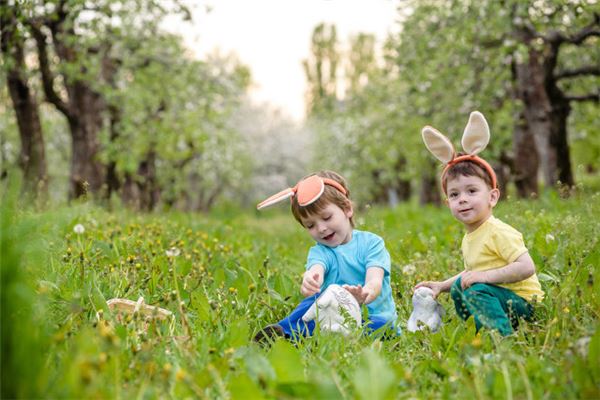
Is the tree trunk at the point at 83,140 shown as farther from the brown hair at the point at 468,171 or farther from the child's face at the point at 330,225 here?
the brown hair at the point at 468,171

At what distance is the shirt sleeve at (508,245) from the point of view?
3.20m

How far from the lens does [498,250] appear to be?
3.26 metres

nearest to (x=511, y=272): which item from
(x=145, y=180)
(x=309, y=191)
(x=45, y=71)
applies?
(x=309, y=191)

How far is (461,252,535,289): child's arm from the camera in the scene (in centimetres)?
317

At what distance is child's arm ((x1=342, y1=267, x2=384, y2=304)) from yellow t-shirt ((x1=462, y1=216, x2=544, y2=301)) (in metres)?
0.49

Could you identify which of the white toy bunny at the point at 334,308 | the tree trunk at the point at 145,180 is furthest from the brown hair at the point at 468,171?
the tree trunk at the point at 145,180

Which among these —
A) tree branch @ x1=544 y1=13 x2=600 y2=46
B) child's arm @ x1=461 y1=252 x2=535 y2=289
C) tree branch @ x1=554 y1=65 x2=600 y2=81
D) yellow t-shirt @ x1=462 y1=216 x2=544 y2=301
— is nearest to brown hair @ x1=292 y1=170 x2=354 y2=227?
yellow t-shirt @ x1=462 y1=216 x2=544 y2=301

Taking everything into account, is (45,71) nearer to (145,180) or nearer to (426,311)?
(145,180)

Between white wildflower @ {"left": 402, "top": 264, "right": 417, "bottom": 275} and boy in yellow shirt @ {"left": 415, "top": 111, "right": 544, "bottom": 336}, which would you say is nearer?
boy in yellow shirt @ {"left": 415, "top": 111, "right": 544, "bottom": 336}

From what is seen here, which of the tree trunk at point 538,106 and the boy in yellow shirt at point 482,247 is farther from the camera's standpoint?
the tree trunk at point 538,106

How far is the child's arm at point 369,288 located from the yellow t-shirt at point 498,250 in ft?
1.62

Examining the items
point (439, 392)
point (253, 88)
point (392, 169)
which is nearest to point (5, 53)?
point (439, 392)

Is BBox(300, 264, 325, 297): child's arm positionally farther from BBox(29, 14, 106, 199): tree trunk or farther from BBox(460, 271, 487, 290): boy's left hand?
BBox(29, 14, 106, 199): tree trunk

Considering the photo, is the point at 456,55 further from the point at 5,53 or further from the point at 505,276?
the point at 505,276
